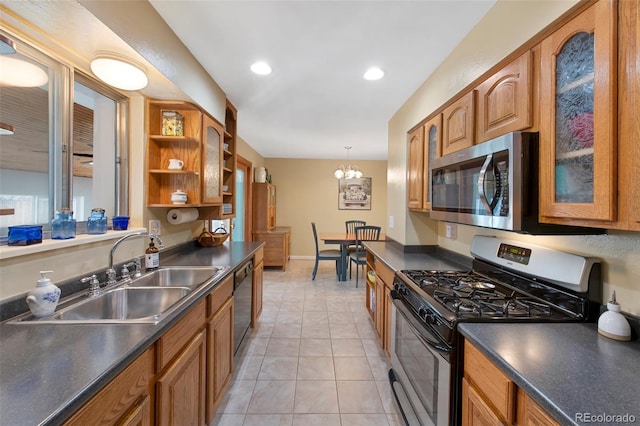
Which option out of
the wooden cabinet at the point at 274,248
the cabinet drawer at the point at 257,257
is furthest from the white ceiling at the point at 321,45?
the wooden cabinet at the point at 274,248

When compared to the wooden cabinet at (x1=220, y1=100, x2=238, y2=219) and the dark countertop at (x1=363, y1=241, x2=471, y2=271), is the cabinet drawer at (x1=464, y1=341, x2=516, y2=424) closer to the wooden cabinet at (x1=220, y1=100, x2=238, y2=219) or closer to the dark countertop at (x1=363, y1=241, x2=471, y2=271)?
the dark countertop at (x1=363, y1=241, x2=471, y2=271)

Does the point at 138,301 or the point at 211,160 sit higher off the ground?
the point at 211,160

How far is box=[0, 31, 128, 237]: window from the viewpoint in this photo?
1215 millimetres

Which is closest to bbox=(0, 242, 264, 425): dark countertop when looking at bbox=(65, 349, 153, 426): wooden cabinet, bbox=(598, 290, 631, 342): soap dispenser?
bbox=(65, 349, 153, 426): wooden cabinet

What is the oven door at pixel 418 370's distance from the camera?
1.15 metres

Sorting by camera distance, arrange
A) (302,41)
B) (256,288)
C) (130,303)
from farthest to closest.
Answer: (256,288) → (302,41) → (130,303)

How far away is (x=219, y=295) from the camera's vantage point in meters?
1.67

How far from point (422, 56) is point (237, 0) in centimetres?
127

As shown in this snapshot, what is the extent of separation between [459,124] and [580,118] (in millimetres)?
781

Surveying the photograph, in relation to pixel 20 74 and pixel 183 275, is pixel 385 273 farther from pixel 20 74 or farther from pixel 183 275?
pixel 20 74

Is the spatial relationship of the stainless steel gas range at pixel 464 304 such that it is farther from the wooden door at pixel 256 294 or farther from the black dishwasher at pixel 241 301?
the wooden door at pixel 256 294

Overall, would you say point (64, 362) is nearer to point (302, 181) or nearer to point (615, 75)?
point (615, 75)

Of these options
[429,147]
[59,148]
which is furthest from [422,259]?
[59,148]

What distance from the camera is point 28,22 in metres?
1.13
